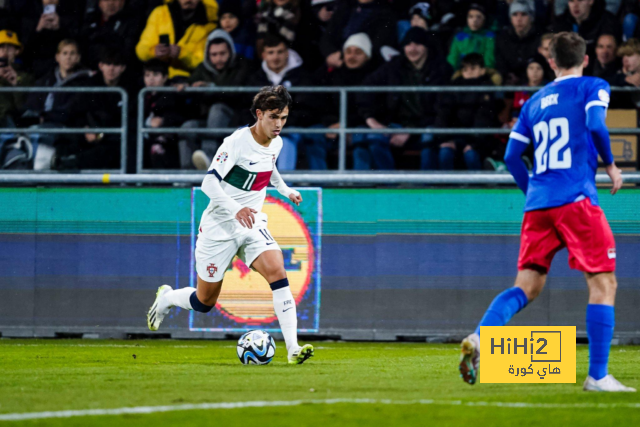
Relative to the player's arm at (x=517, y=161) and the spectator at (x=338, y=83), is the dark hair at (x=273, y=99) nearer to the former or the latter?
the player's arm at (x=517, y=161)

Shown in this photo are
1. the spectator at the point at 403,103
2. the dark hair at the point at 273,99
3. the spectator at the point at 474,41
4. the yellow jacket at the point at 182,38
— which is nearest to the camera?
the dark hair at the point at 273,99

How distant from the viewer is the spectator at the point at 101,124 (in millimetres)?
11828

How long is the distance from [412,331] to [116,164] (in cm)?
440

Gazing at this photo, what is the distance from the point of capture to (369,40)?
1243cm

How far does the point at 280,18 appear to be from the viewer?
1304cm

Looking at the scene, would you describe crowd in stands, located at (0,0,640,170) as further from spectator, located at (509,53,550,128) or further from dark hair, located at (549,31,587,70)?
dark hair, located at (549,31,587,70)

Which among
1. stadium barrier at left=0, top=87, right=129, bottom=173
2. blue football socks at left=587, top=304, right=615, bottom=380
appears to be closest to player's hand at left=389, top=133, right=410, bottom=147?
stadium barrier at left=0, top=87, right=129, bottom=173

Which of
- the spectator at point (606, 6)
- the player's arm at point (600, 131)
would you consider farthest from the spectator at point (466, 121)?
the player's arm at point (600, 131)

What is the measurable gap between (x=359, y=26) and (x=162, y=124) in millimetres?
2944

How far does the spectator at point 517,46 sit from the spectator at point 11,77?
6.29m

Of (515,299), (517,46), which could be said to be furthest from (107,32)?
(515,299)

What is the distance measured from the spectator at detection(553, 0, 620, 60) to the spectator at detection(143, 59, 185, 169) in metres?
4.95

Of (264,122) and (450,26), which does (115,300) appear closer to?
(264,122)

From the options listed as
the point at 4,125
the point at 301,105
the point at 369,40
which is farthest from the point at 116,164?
the point at 369,40
